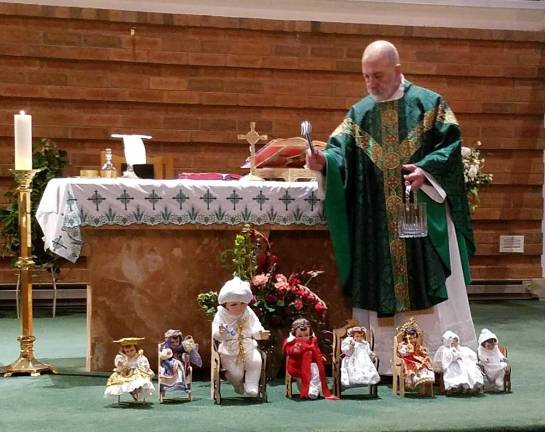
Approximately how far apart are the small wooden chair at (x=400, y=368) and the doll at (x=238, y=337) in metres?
0.68

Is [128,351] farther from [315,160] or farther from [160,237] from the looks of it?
[315,160]

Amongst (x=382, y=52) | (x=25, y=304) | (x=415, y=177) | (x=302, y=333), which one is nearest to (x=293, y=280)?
(x=302, y=333)

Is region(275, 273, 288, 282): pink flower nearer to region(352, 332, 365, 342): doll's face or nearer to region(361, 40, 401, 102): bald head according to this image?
region(352, 332, 365, 342): doll's face

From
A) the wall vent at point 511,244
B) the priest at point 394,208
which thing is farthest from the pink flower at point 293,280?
the wall vent at point 511,244

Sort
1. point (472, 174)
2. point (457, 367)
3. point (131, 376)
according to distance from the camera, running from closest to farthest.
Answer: point (131, 376) < point (457, 367) < point (472, 174)

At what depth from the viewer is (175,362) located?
416 centimetres

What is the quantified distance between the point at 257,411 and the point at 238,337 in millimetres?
415

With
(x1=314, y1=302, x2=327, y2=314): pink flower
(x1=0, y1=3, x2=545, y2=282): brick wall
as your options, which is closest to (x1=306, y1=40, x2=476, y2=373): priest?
(x1=314, y1=302, x2=327, y2=314): pink flower

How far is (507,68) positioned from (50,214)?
6.10 m

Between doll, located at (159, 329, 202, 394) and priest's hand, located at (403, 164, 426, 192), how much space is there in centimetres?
138

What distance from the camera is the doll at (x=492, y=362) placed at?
4.44 meters

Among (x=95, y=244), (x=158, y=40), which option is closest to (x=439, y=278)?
(x=95, y=244)

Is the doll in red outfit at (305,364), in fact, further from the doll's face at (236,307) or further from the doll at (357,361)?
the doll's face at (236,307)

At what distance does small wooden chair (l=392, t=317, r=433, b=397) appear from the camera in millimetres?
4340
